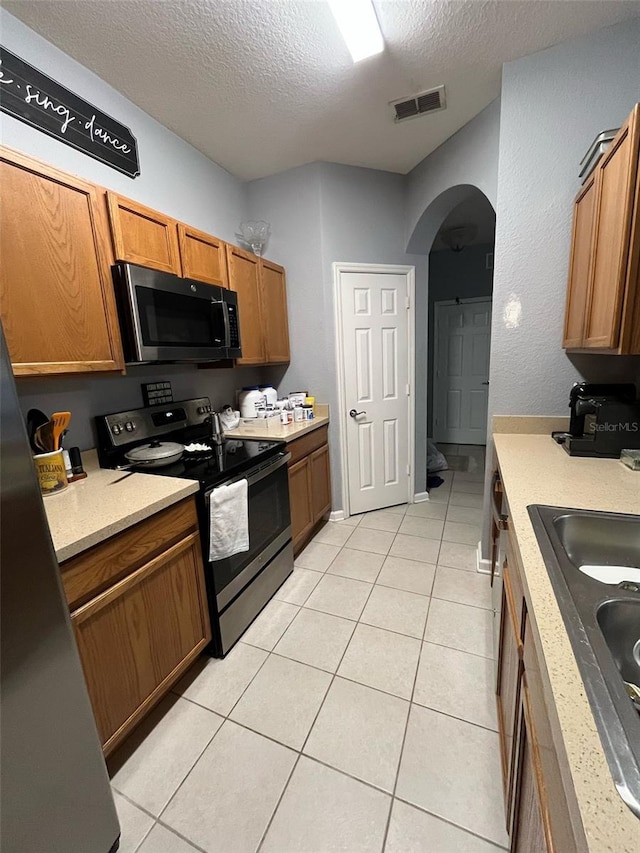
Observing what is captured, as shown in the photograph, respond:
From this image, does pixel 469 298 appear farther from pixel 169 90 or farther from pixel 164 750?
pixel 164 750

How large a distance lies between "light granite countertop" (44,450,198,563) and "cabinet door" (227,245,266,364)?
3.48 ft

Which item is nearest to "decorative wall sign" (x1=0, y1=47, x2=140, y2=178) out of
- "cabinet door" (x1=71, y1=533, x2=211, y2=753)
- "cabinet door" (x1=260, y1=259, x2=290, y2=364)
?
"cabinet door" (x1=260, y1=259, x2=290, y2=364)

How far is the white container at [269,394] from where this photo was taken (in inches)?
107

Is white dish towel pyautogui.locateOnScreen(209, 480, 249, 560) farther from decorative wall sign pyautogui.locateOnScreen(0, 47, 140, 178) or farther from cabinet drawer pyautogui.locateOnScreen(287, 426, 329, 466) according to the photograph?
decorative wall sign pyautogui.locateOnScreen(0, 47, 140, 178)

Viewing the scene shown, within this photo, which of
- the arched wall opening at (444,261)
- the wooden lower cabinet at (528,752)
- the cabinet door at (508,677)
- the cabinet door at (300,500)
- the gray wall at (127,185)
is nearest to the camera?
the wooden lower cabinet at (528,752)

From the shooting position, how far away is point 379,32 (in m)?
1.48

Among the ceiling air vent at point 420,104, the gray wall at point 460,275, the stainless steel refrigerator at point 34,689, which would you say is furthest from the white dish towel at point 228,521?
the gray wall at point 460,275

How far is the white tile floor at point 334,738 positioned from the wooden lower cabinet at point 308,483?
0.43 metres

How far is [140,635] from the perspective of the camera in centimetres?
125

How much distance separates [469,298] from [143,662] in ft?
16.1

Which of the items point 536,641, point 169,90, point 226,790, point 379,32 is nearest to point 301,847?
point 226,790

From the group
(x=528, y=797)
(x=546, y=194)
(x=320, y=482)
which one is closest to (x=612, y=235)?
(x=546, y=194)

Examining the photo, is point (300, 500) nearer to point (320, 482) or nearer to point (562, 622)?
point (320, 482)

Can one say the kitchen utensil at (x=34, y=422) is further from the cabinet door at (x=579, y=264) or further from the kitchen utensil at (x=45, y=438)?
the cabinet door at (x=579, y=264)
